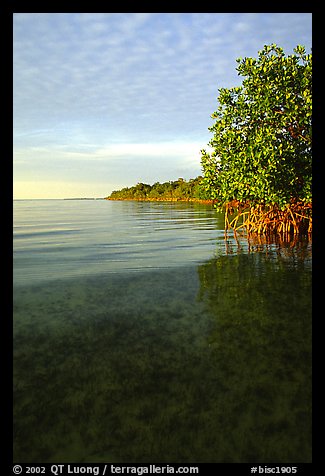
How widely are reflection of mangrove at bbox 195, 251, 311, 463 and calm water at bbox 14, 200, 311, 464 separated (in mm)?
21

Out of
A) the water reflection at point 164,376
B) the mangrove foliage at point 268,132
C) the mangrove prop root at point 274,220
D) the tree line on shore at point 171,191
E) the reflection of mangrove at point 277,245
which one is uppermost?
the tree line on shore at point 171,191

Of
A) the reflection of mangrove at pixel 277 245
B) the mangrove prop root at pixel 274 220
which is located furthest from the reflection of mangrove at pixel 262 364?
the mangrove prop root at pixel 274 220

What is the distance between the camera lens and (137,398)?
5586mm

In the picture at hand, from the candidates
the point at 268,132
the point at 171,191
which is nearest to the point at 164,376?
the point at 268,132

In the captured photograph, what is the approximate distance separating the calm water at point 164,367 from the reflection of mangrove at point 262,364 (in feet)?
0.07

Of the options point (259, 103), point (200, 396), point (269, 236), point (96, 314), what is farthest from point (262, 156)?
point (200, 396)

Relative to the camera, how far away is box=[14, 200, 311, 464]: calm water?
4.64 metres

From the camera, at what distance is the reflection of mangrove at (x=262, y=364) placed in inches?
183

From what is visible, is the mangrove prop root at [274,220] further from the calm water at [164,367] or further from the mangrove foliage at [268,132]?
the calm water at [164,367]

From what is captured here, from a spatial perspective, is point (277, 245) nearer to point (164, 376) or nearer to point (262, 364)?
point (262, 364)

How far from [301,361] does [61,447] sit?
15.2ft

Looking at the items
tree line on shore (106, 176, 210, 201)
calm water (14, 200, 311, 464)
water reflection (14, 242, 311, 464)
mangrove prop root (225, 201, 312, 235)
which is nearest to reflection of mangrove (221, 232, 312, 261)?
mangrove prop root (225, 201, 312, 235)

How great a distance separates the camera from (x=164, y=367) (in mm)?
6555

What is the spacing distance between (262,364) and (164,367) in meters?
1.89
